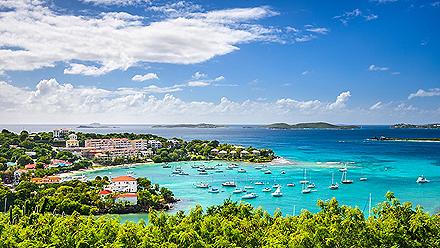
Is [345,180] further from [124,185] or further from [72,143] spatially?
[72,143]

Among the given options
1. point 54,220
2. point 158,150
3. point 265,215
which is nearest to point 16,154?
point 158,150

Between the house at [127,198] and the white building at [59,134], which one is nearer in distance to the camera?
the house at [127,198]

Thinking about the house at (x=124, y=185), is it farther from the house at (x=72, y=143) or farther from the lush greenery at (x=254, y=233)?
the house at (x=72, y=143)

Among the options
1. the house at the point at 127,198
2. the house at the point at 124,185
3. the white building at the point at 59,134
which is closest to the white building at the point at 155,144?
Answer: the white building at the point at 59,134

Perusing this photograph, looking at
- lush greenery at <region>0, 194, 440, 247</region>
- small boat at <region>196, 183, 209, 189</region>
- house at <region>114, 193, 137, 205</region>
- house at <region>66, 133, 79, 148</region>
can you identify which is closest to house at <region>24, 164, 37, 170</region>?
small boat at <region>196, 183, 209, 189</region>

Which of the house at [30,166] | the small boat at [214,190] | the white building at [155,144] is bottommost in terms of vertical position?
the small boat at [214,190]

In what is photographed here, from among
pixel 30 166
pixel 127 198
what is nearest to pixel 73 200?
pixel 127 198
